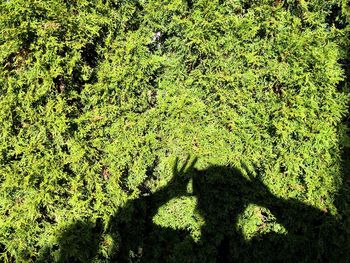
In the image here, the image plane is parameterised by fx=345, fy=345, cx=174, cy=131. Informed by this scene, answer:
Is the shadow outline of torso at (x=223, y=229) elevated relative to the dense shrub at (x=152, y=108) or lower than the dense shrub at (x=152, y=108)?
lower

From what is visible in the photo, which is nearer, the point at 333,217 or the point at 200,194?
the point at 333,217

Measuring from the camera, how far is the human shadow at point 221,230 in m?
4.75

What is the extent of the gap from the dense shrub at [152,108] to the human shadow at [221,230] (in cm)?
7

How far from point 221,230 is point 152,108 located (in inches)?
81.7

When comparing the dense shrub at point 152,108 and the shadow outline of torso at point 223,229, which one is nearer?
the dense shrub at point 152,108

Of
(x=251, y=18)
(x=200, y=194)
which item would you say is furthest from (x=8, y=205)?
(x=251, y=18)

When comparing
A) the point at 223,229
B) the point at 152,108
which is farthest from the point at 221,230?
the point at 152,108

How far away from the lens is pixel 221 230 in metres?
5.04

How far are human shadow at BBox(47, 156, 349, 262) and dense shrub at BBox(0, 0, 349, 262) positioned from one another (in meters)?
0.07

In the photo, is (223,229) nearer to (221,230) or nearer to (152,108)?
(221,230)

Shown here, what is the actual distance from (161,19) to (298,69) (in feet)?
6.68

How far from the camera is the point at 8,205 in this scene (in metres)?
4.65

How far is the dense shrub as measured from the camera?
14.8 feet

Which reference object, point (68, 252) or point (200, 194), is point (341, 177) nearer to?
point (200, 194)
